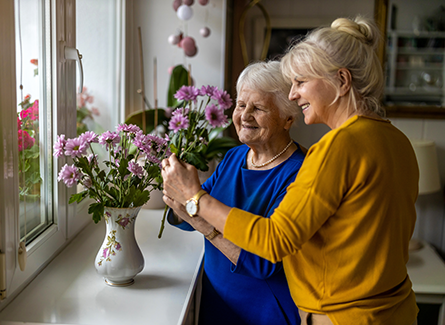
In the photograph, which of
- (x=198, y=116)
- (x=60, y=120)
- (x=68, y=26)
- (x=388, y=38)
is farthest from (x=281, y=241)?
(x=388, y=38)

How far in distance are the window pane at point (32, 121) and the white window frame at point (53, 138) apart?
25 millimetres

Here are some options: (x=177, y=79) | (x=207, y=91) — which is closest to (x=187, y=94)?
(x=207, y=91)

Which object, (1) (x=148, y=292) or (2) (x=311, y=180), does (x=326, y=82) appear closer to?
(2) (x=311, y=180)

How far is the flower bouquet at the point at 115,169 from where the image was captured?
0.95 meters

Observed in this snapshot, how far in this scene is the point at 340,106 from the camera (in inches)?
33.4

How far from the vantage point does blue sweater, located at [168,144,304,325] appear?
1082 millimetres

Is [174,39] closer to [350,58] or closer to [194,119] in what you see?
[194,119]

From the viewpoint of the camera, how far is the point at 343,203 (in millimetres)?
782

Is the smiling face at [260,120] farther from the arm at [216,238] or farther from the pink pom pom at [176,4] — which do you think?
the pink pom pom at [176,4]

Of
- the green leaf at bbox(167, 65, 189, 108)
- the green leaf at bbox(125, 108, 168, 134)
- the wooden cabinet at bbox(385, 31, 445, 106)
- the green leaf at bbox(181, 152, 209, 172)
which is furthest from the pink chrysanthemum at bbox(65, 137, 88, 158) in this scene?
the wooden cabinet at bbox(385, 31, 445, 106)

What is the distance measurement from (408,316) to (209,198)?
51 cm

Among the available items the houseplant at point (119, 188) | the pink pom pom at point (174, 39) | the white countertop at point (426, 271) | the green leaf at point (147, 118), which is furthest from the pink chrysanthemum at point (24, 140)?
the white countertop at point (426, 271)

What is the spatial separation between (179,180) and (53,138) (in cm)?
51

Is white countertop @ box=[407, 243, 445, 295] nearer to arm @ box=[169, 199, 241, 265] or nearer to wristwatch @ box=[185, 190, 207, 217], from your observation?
arm @ box=[169, 199, 241, 265]
